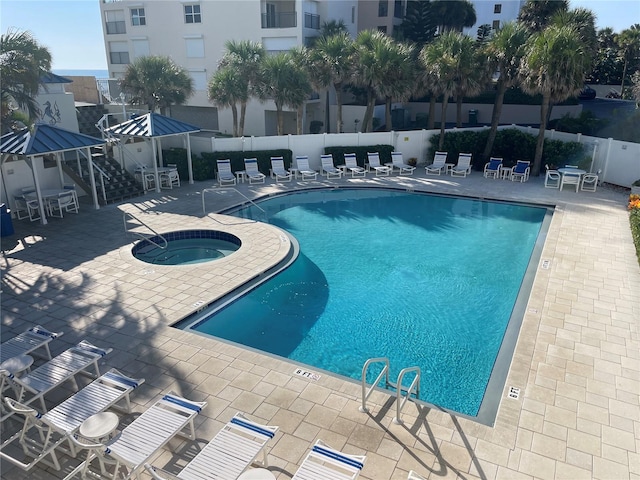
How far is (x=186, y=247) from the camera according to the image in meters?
13.8

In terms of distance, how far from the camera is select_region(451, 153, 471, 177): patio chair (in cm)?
2202

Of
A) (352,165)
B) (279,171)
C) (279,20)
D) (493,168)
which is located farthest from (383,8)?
(279,171)

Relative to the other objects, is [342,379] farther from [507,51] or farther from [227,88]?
[507,51]

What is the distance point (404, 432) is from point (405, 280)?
5.89m

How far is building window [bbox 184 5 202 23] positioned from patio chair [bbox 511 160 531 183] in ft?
Answer: 71.4

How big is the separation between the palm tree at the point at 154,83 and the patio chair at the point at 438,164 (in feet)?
41.8

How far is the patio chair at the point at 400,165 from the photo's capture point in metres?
22.1

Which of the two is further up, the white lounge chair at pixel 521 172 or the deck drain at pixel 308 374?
the white lounge chair at pixel 521 172

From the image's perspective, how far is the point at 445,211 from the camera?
17484mm

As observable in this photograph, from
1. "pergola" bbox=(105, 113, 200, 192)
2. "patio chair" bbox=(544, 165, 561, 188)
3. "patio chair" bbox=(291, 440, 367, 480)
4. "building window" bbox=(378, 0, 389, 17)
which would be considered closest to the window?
"building window" bbox=(378, 0, 389, 17)

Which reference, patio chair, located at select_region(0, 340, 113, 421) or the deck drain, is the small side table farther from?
patio chair, located at select_region(0, 340, 113, 421)

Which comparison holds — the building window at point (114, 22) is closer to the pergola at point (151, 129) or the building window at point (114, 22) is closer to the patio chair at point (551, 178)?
the pergola at point (151, 129)

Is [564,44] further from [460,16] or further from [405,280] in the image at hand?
[460,16]

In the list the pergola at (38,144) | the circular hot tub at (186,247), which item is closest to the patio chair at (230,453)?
the circular hot tub at (186,247)
